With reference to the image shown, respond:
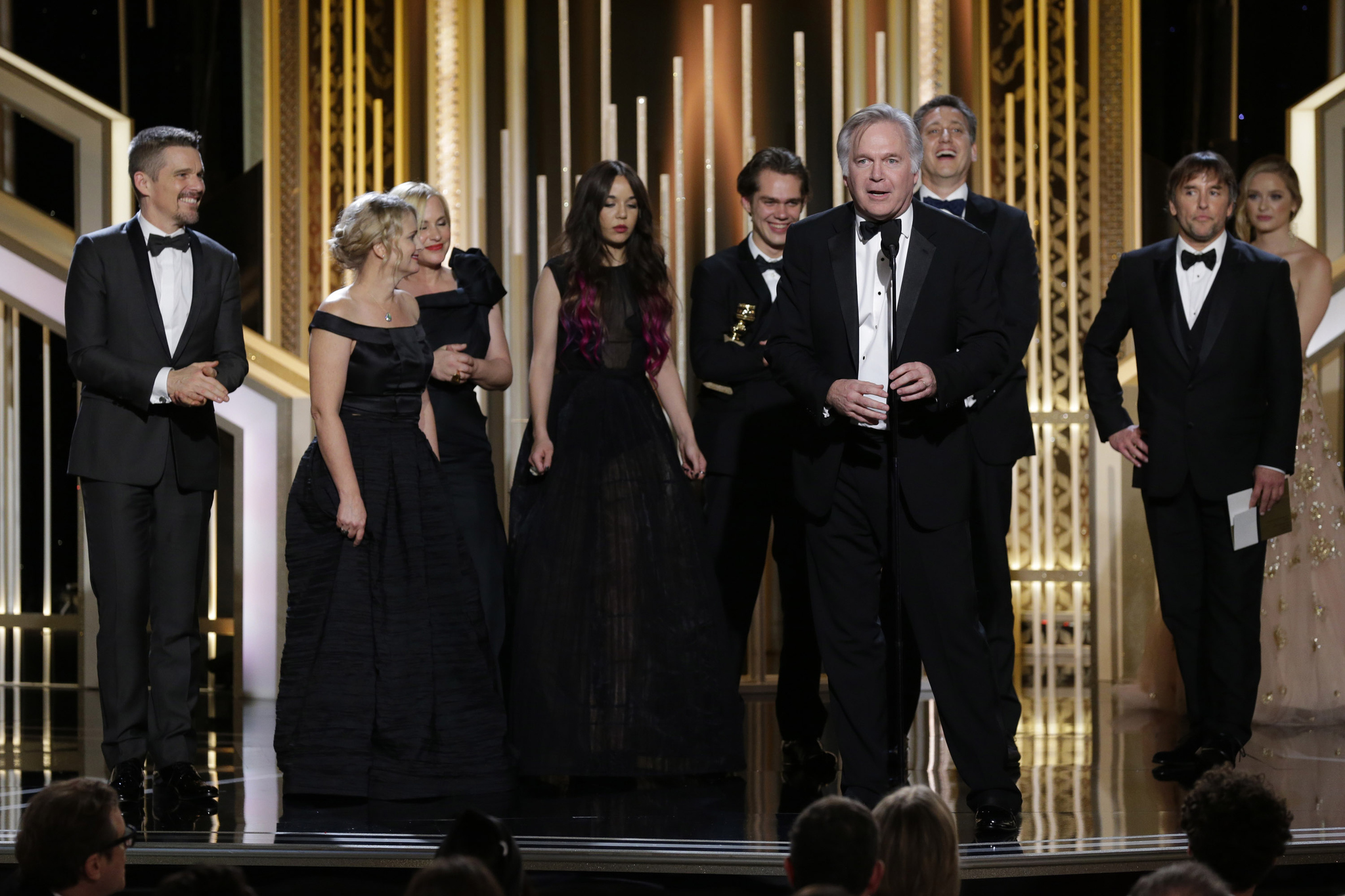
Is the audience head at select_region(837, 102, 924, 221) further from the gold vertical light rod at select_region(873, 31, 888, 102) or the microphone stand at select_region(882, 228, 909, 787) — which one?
the gold vertical light rod at select_region(873, 31, 888, 102)

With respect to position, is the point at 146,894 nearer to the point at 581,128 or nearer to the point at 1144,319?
the point at 1144,319

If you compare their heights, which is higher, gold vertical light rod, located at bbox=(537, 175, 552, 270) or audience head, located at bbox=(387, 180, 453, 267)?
gold vertical light rod, located at bbox=(537, 175, 552, 270)

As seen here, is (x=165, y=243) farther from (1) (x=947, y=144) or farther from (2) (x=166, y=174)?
(1) (x=947, y=144)

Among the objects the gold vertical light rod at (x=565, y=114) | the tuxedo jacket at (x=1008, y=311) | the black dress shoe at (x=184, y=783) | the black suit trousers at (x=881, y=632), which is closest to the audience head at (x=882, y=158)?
the black suit trousers at (x=881, y=632)

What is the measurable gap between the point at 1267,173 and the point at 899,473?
2.10 meters

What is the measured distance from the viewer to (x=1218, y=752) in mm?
3449

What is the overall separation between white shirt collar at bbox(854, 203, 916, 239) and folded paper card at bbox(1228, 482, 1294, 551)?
124 centimetres

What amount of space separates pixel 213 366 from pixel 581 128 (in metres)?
2.43

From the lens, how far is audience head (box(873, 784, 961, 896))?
1866 millimetres

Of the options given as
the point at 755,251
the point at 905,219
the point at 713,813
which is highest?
the point at 755,251

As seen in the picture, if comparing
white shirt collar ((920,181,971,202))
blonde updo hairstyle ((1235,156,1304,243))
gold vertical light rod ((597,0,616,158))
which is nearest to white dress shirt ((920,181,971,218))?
white shirt collar ((920,181,971,202))

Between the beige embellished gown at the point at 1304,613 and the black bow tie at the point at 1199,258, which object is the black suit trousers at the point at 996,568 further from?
the beige embellished gown at the point at 1304,613

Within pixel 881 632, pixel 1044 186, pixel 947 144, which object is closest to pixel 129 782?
pixel 881 632

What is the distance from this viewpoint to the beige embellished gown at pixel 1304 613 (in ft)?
13.9
